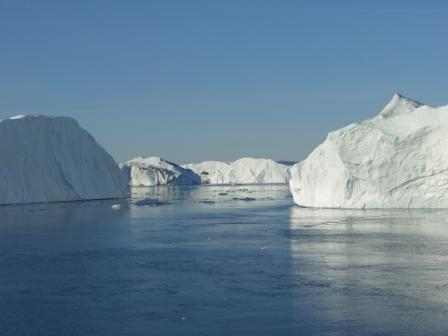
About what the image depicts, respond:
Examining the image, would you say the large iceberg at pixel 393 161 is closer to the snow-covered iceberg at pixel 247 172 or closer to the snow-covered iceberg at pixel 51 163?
the snow-covered iceberg at pixel 51 163

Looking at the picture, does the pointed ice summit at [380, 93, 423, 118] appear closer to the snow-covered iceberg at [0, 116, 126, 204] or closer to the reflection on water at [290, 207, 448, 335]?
the reflection on water at [290, 207, 448, 335]

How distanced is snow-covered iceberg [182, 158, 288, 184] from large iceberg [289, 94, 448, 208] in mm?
94939

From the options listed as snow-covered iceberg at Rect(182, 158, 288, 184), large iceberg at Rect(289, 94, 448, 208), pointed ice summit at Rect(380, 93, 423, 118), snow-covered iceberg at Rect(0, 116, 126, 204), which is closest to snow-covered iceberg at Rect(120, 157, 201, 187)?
snow-covered iceberg at Rect(182, 158, 288, 184)

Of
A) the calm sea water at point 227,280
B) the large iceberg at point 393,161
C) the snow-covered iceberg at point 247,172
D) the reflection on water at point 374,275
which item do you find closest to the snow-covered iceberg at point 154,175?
the snow-covered iceberg at point 247,172

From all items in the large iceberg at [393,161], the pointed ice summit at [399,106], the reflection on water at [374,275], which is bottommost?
the reflection on water at [374,275]

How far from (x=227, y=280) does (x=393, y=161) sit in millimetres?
21212

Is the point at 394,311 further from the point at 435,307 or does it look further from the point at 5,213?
the point at 5,213

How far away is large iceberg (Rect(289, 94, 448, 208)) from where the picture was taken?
32.9 m

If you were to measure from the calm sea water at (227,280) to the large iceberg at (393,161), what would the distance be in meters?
7.41

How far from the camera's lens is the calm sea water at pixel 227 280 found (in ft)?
34.3

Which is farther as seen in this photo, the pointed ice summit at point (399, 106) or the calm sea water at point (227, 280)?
the pointed ice summit at point (399, 106)

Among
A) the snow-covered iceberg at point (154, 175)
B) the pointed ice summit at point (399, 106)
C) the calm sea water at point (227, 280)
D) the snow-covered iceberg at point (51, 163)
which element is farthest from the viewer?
the snow-covered iceberg at point (154, 175)

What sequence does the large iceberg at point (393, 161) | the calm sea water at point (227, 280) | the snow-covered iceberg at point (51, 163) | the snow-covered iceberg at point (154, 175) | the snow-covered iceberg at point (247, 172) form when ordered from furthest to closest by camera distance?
the snow-covered iceberg at point (247, 172), the snow-covered iceberg at point (154, 175), the snow-covered iceberg at point (51, 163), the large iceberg at point (393, 161), the calm sea water at point (227, 280)

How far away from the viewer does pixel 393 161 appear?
33344 mm
